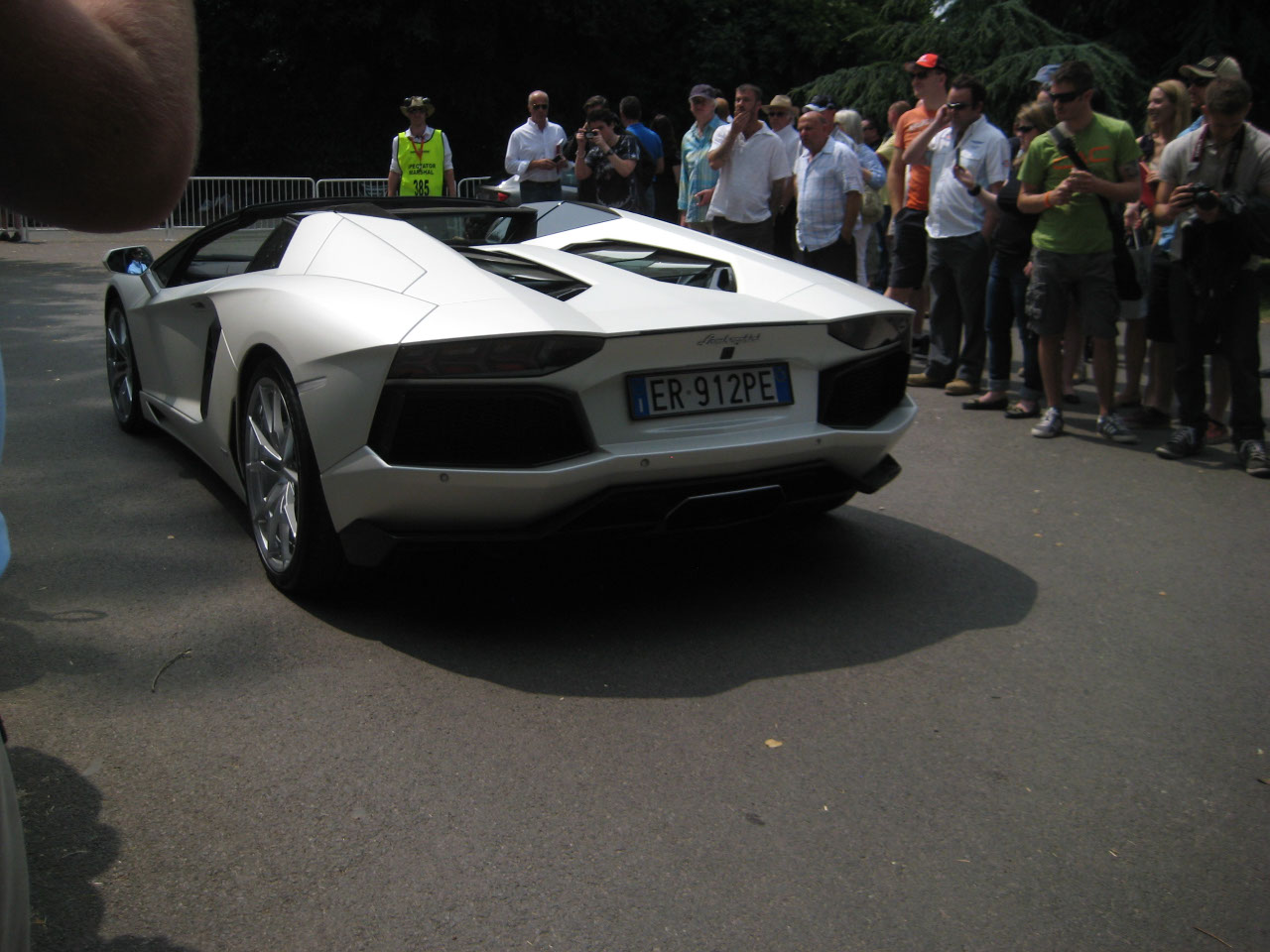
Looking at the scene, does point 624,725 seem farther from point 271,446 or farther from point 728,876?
point 271,446

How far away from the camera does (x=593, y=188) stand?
11594mm

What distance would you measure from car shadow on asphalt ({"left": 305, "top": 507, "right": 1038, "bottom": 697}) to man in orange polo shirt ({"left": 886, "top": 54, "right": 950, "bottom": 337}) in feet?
14.0

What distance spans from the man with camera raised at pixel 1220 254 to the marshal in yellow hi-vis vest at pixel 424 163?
7733mm

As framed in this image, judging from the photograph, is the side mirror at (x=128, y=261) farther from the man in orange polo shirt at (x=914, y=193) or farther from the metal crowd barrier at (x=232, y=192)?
the metal crowd barrier at (x=232, y=192)

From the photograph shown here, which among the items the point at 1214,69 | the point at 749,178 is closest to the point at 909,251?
the point at 749,178

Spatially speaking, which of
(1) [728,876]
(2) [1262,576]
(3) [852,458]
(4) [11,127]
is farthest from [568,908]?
(2) [1262,576]

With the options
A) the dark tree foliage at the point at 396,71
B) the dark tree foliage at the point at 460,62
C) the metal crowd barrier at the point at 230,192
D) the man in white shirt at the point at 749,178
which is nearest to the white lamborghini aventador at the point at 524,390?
the man in white shirt at the point at 749,178

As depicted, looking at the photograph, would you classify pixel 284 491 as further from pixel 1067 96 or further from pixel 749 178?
pixel 749 178

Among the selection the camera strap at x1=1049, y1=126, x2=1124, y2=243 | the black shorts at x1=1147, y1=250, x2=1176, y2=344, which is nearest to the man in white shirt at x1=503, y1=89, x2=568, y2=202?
the camera strap at x1=1049, y1=126, x2=1124, y2=243

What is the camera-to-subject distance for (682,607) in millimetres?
4199

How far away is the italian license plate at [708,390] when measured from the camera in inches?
150

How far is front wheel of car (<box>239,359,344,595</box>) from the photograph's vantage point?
3945 millimetres

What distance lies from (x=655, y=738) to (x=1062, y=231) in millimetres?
4937

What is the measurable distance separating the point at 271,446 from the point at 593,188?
25.6 feet
